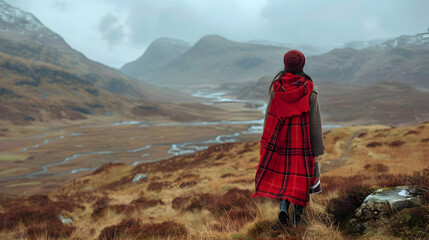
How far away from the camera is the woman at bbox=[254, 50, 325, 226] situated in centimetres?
478

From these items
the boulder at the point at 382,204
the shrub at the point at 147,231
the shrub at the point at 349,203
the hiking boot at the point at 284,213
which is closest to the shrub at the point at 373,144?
the shrub at the point at 349,203

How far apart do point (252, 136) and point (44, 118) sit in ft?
368

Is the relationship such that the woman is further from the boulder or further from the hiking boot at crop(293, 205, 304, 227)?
the boulder

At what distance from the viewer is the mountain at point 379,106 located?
413 feet

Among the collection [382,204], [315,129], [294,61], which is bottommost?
[382,204]

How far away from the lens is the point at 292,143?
488 cm

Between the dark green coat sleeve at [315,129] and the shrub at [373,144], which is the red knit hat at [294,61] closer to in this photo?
the dark green coat sleeve at [315,129]

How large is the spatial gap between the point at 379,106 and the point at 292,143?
161 m

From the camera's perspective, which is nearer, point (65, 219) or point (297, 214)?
point (297, 214)

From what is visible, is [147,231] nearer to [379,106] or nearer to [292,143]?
[292,143]

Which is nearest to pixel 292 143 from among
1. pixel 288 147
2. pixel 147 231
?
pixel 288 147

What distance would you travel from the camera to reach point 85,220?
10.9 metres

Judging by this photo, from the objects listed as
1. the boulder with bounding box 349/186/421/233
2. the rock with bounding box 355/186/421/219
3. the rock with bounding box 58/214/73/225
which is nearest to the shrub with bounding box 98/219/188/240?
the rock with bounding box 58/214/73/225

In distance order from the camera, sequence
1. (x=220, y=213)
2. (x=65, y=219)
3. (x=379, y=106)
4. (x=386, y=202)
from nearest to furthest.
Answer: (x=386, y=202)
(x=220, y=213)
(x=65, y=219)
(x=379, y=106)
